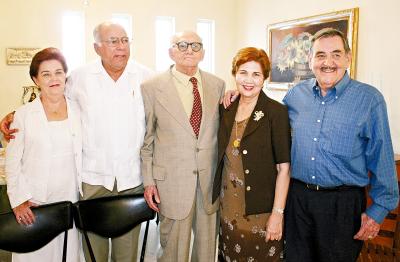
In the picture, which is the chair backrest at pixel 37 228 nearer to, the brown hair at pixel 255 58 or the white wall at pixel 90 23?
the brown hair at pixel 255 58

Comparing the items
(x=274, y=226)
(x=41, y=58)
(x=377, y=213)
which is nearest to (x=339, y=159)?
(x=377, y=213)

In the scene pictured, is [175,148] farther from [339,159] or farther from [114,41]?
[339,159]

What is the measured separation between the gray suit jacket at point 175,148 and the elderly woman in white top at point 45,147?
405 mm

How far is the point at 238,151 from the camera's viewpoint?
175 cm

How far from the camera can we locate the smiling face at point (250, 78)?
1.73 metres

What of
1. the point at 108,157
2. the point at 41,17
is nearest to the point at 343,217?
the point at 108,157

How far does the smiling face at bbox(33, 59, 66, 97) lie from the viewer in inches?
70.4

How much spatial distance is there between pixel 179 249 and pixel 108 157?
67cm

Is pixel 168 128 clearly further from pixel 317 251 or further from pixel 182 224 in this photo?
pixel 317 251

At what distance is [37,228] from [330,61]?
5.39 ft

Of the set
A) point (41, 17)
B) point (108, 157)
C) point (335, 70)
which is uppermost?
point (41, 17)

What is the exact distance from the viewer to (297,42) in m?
4.80

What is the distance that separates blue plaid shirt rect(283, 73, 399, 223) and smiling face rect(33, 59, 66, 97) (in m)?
1.28

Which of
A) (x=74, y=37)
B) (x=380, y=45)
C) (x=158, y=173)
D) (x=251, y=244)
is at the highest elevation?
(x=74, y=37)
